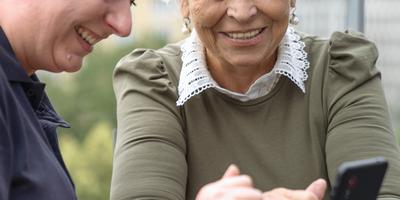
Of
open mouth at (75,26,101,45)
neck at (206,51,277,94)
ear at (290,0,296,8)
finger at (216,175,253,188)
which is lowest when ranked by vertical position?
neck at (206,51,277,94)

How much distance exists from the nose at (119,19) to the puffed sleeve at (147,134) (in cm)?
45

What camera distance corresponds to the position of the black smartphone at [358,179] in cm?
98

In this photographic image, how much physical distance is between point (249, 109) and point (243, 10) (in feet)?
1.34

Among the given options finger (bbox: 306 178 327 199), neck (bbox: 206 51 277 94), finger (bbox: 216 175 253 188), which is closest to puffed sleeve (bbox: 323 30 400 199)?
neck (bbox: 206 51 277 94)

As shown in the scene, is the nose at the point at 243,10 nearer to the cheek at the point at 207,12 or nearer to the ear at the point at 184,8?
the cheek at the point at 207,12

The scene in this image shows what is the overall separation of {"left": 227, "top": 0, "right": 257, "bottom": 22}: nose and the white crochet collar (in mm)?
277

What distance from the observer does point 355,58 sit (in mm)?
1758

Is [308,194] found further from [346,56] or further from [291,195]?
[346,56]

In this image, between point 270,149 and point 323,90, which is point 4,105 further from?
point 323,90

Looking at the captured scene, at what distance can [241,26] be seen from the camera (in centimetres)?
170

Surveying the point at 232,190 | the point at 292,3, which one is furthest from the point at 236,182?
the point at 292,3

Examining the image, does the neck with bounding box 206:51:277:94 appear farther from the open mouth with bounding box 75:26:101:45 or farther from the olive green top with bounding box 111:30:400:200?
the open mouth with bounding box 75:26:101:45

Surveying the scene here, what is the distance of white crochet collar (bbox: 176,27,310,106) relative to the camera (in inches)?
71.5

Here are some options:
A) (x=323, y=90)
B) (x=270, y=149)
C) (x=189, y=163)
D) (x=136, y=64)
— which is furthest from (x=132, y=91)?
(x=323, y=90)
